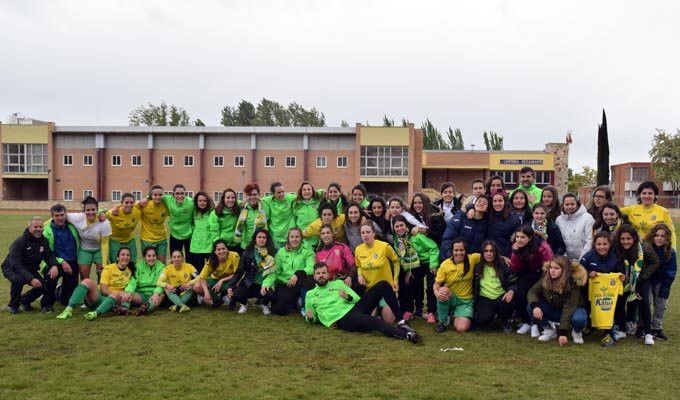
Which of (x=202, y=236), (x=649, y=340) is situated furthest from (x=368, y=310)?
(x=649, y=340)

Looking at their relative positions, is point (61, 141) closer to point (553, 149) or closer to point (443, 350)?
point (553, 149)

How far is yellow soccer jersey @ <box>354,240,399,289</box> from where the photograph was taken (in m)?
7.01

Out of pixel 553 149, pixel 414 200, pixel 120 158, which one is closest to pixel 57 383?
pixel 414 200

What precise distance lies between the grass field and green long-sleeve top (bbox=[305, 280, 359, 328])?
0.16 meters

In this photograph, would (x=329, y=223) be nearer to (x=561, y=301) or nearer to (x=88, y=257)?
(x=561, y=301)

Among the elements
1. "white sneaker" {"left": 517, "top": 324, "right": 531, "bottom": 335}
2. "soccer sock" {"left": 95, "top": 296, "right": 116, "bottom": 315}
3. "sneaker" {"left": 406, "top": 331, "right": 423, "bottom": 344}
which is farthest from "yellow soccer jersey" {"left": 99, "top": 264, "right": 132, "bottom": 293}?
"white sneaker" {"left": 517, "top": 324, "right": 531, "bottom": 335}

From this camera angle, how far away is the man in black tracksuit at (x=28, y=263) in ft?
24.6

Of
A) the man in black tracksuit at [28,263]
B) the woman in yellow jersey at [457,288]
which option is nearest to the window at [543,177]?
the woman in yellow jersey at [457,288]

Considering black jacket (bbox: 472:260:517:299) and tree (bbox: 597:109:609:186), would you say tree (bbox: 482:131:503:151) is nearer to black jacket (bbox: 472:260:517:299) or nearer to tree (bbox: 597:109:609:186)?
tree (bbox: 597:109:609:186)

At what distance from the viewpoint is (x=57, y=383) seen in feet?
15.5

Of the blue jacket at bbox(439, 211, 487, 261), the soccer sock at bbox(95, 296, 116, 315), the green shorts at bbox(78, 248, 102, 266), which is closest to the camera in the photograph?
the blue jacket at bbox(439, 211, 487, 261)

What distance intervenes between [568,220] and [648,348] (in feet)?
5.32

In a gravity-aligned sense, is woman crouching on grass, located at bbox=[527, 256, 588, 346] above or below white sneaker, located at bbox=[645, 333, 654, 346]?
above

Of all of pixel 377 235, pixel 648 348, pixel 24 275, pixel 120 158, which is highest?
pixel 120 158
